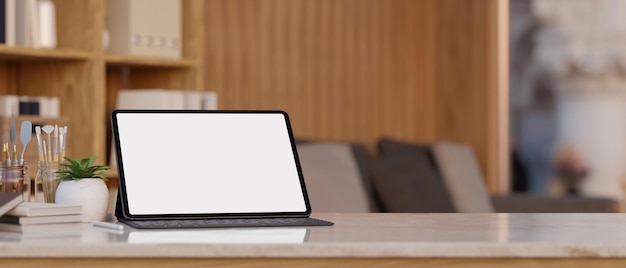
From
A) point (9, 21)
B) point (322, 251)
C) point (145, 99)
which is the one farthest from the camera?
point (145, 99)

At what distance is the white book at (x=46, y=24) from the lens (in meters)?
3.63

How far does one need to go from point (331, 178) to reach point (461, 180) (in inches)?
47.7

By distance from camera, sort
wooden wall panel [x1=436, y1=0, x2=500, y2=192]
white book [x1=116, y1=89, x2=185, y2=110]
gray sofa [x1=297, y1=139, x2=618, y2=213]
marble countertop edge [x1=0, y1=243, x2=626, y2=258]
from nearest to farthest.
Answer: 1. marble countertop edge [x1=0, y1=243, x2=626, y2=258]
2. white book [x1=116, y1=89, x2=185, y2=110]
3. gray sofa [x1=297, y1=139, x2=618, y2=213]
4. wooden wall panel [x1=436, y1=0, x2=500, y2=192]

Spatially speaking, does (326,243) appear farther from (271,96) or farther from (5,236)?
(271,96)

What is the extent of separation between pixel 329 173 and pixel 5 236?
2.46 m

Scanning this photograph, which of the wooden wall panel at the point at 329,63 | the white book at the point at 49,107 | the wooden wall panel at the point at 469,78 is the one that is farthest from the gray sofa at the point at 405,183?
the white book at the point at 49,107

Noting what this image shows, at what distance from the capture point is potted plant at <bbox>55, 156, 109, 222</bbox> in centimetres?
203

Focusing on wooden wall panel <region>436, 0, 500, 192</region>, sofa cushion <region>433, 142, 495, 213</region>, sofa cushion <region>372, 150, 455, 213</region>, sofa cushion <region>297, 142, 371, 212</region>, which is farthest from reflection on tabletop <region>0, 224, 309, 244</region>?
wooden wall panel <region>436, 0, 500, 192</region>

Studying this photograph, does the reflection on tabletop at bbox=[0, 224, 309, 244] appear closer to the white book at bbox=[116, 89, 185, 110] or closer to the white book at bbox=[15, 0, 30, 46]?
the white book at bbox=[15, 0, 30, 46]

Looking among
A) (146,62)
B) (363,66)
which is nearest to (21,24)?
(146,62)

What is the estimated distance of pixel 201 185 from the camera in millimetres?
2047

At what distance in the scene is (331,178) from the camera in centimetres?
420

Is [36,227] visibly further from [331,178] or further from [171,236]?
[331,178]

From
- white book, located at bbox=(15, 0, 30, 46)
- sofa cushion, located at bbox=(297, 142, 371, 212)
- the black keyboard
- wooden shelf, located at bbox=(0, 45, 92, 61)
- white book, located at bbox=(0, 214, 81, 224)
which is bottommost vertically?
sofa cushion, located at bbox=(297, 142, 371, 212)
